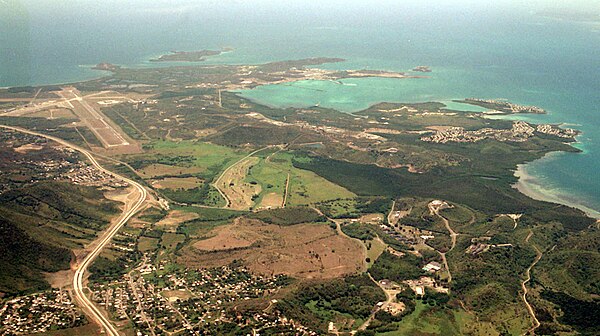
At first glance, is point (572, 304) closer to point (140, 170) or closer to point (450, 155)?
point (450, 155)

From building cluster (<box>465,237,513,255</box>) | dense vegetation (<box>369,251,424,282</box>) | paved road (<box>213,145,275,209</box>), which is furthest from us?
paved road (<box>213,145,275,209</box>)

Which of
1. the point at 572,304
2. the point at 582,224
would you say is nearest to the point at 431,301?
the point at 572,304

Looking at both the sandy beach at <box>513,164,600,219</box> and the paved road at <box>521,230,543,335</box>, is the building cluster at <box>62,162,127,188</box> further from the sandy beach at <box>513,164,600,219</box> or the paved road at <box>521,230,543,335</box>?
the sandy beach at <box>513,164,600,219</box>

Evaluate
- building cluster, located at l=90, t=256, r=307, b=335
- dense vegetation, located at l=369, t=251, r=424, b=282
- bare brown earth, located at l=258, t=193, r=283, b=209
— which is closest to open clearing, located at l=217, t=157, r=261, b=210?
bare brown earth, located at l=258, t=193, r=283, b=209

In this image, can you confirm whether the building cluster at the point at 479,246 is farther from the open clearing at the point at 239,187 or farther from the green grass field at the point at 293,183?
the open clearing at the point at 239,187

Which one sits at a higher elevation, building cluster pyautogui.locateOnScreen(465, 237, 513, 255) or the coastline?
building cluster pyautogui.locateOnScreen(465, 237, 513, 255)

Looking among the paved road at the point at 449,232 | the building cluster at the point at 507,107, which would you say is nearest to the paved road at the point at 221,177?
the paved road at the point at 449,232
